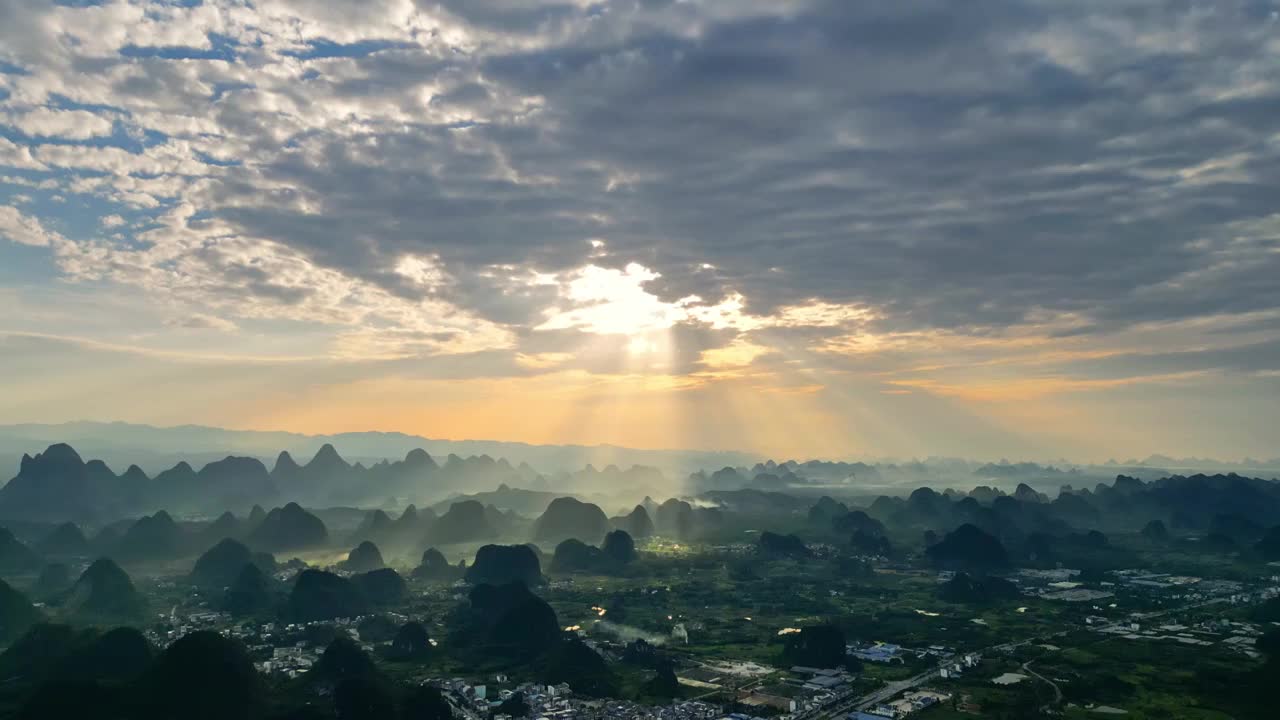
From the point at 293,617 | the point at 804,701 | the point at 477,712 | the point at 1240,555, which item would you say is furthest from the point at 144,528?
the point at 1240,555

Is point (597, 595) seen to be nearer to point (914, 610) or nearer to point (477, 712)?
point (914, 610)

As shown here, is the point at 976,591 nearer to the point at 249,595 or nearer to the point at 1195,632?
the point at 1195,632

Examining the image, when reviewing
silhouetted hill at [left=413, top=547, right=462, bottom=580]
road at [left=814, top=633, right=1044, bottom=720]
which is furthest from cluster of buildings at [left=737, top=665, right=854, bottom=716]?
silhouetted hill at [left=413, top=547, right=462, bottom=580]

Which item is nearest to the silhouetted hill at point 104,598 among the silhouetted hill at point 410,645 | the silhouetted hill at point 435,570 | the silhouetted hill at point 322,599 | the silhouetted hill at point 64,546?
the silhouetted hill at point 322,599

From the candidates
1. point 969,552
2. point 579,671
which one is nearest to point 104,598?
point 579,671

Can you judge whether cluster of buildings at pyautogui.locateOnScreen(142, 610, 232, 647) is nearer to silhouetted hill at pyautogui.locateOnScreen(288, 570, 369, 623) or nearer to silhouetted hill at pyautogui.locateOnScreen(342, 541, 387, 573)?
silhouetted hill at pyautogui.locateOnScreen(288, 570, 369, 623)

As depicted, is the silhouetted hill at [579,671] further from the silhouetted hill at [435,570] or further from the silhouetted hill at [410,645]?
the silhouetted hill at [435,570]
